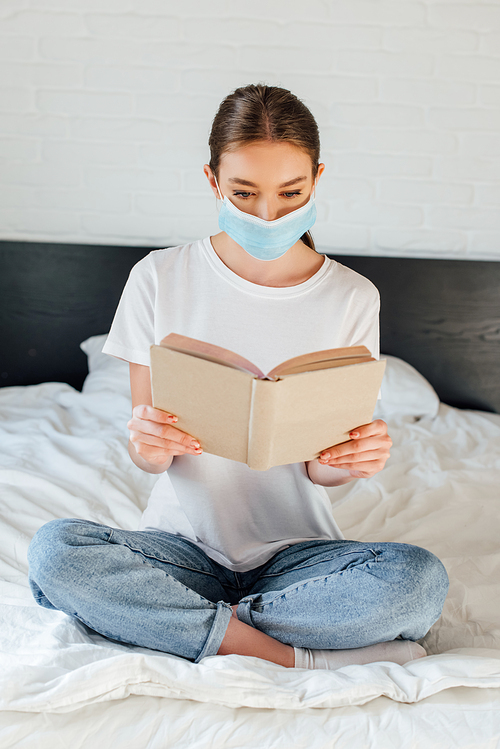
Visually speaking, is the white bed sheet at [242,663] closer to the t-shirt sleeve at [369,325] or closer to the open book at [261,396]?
the open book at [261,396]

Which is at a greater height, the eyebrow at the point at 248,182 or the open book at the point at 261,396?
the eyebrow at the point at 248,182

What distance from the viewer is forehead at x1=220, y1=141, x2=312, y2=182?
2.95 feet

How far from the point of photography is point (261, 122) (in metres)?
0.91

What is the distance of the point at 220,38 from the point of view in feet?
6.48

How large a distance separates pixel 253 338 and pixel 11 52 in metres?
1.63

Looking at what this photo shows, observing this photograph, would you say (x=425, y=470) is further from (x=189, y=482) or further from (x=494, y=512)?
(x=189, y=482)

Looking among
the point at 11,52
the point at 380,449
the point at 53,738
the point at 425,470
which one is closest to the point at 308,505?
the point at 380,449

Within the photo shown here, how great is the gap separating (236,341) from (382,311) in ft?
4.34

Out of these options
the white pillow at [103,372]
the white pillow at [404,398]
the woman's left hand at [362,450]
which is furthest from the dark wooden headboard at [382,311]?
the woman's left hand at [362,450]

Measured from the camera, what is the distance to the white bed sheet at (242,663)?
25.4 inches

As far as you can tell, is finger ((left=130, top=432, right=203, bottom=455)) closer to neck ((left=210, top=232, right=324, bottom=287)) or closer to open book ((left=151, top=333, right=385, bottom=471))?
open book ((left=151, top=333, right=385, bottom=471))

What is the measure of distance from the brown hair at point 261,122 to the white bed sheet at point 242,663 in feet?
2.37

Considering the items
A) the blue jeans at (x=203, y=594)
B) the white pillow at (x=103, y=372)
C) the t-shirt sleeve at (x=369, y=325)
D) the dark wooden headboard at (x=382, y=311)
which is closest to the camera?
the blue jeans at (x=203, y=594)

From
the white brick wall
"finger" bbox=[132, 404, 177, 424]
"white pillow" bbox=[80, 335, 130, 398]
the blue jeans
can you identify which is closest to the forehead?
"finger" bbox=[132, 404, 177, 424]
